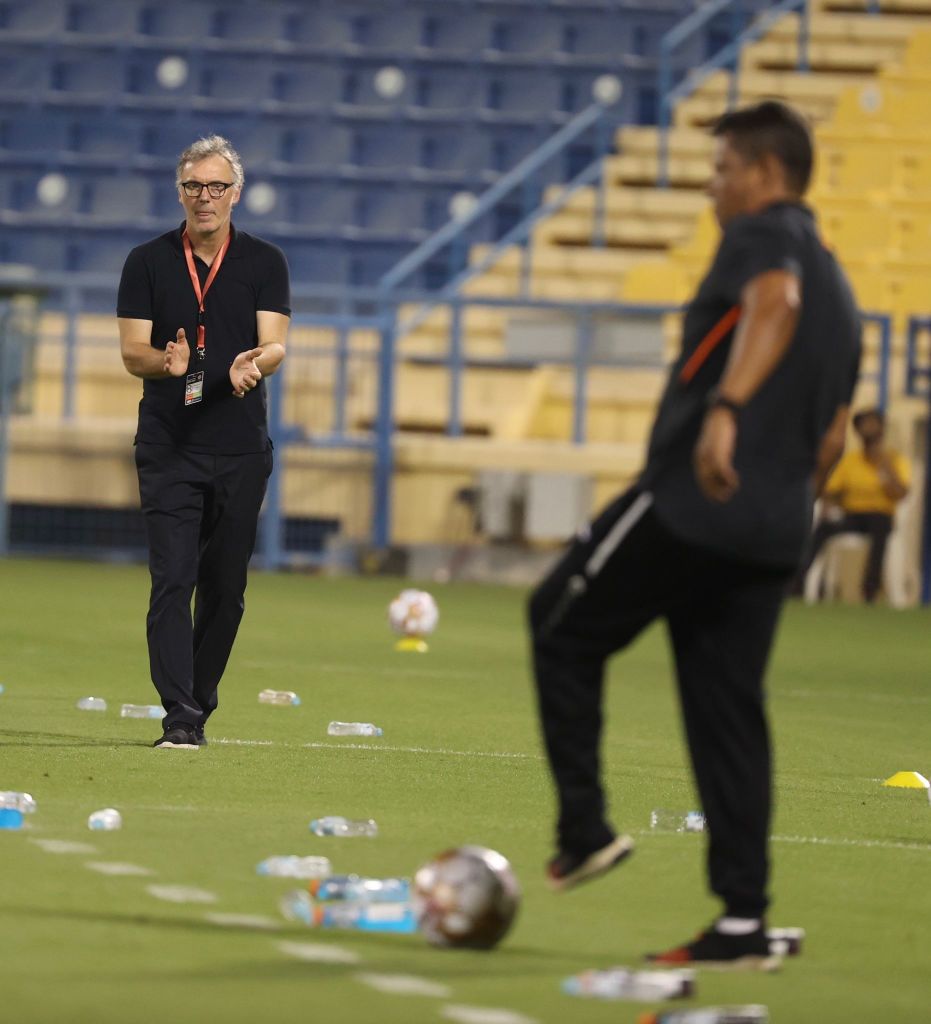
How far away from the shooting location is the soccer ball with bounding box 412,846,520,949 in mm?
4961

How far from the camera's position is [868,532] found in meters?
21.4

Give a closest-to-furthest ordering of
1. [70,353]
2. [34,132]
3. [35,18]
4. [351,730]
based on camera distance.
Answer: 1. [351,730]
2. [70,353]
3. [34,132]
4. [35,18]

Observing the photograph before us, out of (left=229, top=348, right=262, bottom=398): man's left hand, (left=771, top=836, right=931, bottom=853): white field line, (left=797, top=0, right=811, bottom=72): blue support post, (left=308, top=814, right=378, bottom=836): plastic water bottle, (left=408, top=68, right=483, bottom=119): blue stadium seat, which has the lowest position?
(left=771, top=836, right=931, bottom=853): white field line

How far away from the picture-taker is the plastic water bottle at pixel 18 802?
6617 millimetres

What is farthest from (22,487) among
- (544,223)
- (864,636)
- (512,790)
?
(512,790)

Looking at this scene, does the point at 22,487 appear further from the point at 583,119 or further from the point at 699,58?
the point at 699,58

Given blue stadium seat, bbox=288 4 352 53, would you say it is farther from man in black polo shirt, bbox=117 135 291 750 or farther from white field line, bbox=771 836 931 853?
white field line, bbox=771 836 931 853

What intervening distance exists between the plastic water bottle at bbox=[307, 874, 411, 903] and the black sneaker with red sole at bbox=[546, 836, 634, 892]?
1.28ft

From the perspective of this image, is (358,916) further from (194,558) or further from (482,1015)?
(194,558)

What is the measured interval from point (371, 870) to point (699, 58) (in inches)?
903

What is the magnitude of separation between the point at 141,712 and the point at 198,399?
1869 mm

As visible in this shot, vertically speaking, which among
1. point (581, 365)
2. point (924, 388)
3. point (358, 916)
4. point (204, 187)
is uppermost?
point (204, 187)

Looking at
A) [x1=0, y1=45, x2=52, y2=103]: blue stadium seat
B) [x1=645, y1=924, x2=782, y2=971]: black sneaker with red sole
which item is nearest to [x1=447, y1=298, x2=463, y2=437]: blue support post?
[x1=0, y1=45, x2=52, y2=103]: blue stadium seat

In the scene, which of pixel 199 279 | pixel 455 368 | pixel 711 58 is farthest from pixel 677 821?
pixel 711 58
